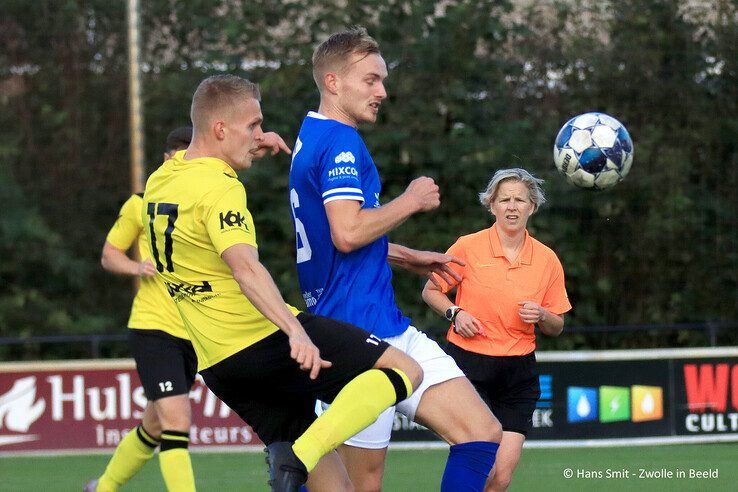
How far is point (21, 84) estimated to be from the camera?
10.2m

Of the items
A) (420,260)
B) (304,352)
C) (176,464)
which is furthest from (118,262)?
(304,352)

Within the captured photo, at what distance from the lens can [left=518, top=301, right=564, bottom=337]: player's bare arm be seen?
567 centimetres

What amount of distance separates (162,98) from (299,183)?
19.0ft

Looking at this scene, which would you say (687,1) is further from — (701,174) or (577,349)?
(577,349)

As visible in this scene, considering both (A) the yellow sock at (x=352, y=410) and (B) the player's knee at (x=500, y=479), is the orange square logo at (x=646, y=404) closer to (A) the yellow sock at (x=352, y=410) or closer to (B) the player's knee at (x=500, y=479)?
(B) the player's knee at (x=500, y=479)

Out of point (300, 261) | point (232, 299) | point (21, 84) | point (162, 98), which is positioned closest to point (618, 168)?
point (300, 261)

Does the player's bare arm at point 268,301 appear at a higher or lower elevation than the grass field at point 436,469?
higher

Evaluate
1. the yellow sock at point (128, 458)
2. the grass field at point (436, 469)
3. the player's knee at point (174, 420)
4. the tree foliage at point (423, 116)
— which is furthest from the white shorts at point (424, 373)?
the tree foliage at point (423, 116)

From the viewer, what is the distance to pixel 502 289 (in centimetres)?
585

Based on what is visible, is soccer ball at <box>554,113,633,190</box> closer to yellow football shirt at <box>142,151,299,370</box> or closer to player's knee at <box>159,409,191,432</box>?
player's knee at <box>159,409,191,432</box>

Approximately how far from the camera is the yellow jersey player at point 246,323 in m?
3.97

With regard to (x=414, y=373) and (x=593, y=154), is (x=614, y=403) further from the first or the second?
(x=414, y=373)

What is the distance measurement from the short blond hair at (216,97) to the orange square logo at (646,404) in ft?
18.2

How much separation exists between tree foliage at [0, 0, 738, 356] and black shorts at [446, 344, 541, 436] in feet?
14.1
